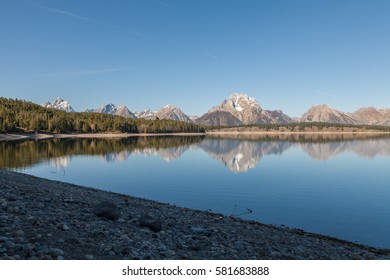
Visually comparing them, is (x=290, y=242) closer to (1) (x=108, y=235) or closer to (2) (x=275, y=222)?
(2) (x=275, y=222)

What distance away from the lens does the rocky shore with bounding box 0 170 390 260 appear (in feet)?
42.5

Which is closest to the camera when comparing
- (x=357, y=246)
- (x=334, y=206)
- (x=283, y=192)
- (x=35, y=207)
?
(x=35, y=207)

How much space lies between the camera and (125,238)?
50.5 ft

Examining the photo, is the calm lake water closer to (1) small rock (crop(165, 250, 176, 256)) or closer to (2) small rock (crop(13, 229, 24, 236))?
(1) small rock (crop(165, 250, 176, 256))

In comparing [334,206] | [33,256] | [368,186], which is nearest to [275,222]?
[334,206]

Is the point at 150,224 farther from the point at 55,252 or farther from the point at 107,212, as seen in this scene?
the point at 55,252

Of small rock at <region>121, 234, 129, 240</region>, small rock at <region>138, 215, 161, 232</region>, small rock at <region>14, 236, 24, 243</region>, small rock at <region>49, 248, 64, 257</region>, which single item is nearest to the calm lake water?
small rock at <region>138, 215, 161, 232</region>

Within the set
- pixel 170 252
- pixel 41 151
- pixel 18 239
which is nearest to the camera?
pixel 18 239

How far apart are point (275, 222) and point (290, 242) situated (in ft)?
31.3

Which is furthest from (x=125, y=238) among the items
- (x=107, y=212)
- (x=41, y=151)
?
(x=41, y=151)

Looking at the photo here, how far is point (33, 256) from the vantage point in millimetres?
11484

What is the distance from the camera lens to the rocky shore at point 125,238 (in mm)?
12961

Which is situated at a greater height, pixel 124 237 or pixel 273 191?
pixel 124 237
